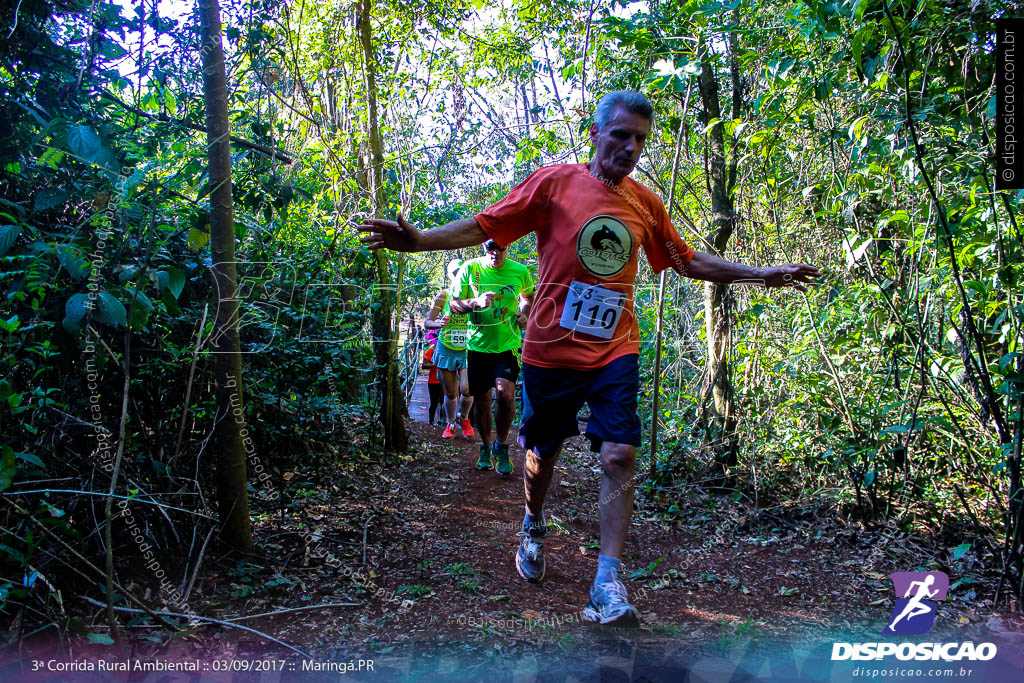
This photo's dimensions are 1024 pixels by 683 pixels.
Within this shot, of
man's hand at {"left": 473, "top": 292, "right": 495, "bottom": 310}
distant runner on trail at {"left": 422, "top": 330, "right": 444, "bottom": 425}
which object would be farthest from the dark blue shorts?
distant runner on trail at {"left": 422, "top": 330, "right": 444, "bottom": 425}

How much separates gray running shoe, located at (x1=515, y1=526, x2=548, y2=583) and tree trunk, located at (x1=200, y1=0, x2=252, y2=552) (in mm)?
1271

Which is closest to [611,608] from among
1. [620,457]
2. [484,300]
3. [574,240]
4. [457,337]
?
[620,457]

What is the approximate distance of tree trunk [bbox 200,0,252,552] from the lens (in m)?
2.89

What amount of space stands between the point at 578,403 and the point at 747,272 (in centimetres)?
95

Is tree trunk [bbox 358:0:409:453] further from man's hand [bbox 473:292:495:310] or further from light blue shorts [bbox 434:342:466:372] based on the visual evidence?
light blue shorts [bbox 434:342:466:372]

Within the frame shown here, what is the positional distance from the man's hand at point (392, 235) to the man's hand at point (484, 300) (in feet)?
9.02

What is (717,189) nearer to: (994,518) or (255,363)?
(994,518)

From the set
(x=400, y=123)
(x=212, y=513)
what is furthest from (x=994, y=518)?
(x=400, y=123)

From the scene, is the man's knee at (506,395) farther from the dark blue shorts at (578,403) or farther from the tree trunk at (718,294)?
the dark blue shorts at (578,403)

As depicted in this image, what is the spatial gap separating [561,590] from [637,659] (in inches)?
36.2

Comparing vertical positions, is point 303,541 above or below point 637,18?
below

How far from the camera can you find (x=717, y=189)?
548cm

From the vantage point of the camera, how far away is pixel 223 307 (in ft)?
9.87

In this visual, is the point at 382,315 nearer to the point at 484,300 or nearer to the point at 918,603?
the point at 484,300
